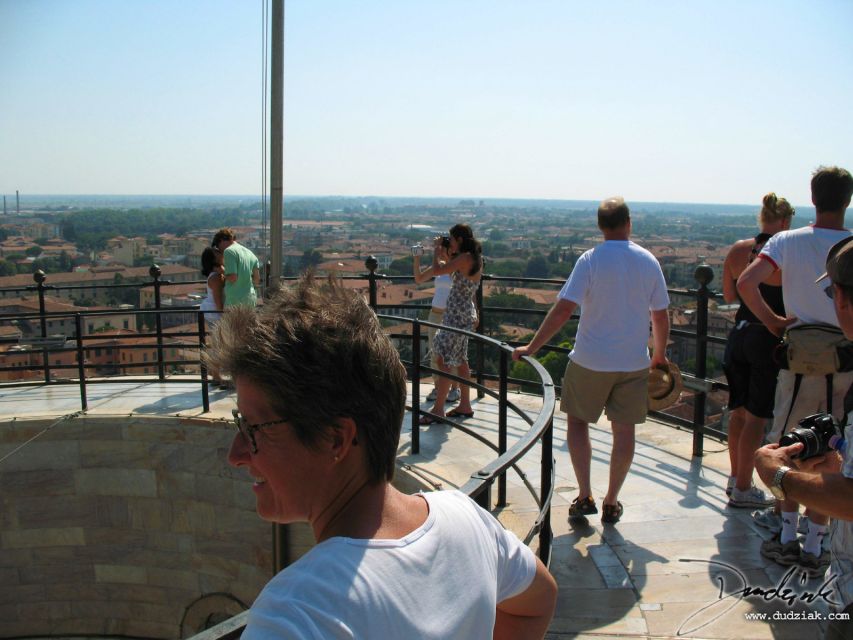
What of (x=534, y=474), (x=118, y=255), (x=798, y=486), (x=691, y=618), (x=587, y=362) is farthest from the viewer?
(x=118, y=255)

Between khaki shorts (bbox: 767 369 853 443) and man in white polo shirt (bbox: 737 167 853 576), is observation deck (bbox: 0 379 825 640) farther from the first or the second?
khaki shorts (bbox: 767 369 853 443)

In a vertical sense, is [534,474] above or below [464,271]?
below

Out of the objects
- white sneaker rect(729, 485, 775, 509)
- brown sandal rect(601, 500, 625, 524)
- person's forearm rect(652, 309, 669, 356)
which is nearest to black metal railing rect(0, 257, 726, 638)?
brown sandal rect(601, 500, 625, 524)

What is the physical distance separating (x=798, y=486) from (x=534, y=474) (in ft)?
11.4

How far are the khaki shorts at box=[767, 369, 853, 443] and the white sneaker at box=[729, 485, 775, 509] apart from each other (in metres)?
0.74

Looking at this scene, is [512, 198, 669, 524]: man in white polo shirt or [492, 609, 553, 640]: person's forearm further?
[512, 198, 669, 524]: man in white polo shirt

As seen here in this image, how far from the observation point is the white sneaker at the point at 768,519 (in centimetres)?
422

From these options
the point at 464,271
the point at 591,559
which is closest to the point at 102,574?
the point at 464,271

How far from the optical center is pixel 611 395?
4324 mm

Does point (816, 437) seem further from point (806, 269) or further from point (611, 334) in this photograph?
point (611, 334)

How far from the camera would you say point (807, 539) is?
3.75 metres

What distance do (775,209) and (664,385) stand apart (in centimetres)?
121

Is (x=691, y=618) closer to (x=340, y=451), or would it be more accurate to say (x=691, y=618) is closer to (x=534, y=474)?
(x=534, y=474)

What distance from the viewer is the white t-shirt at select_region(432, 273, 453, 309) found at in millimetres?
6940
